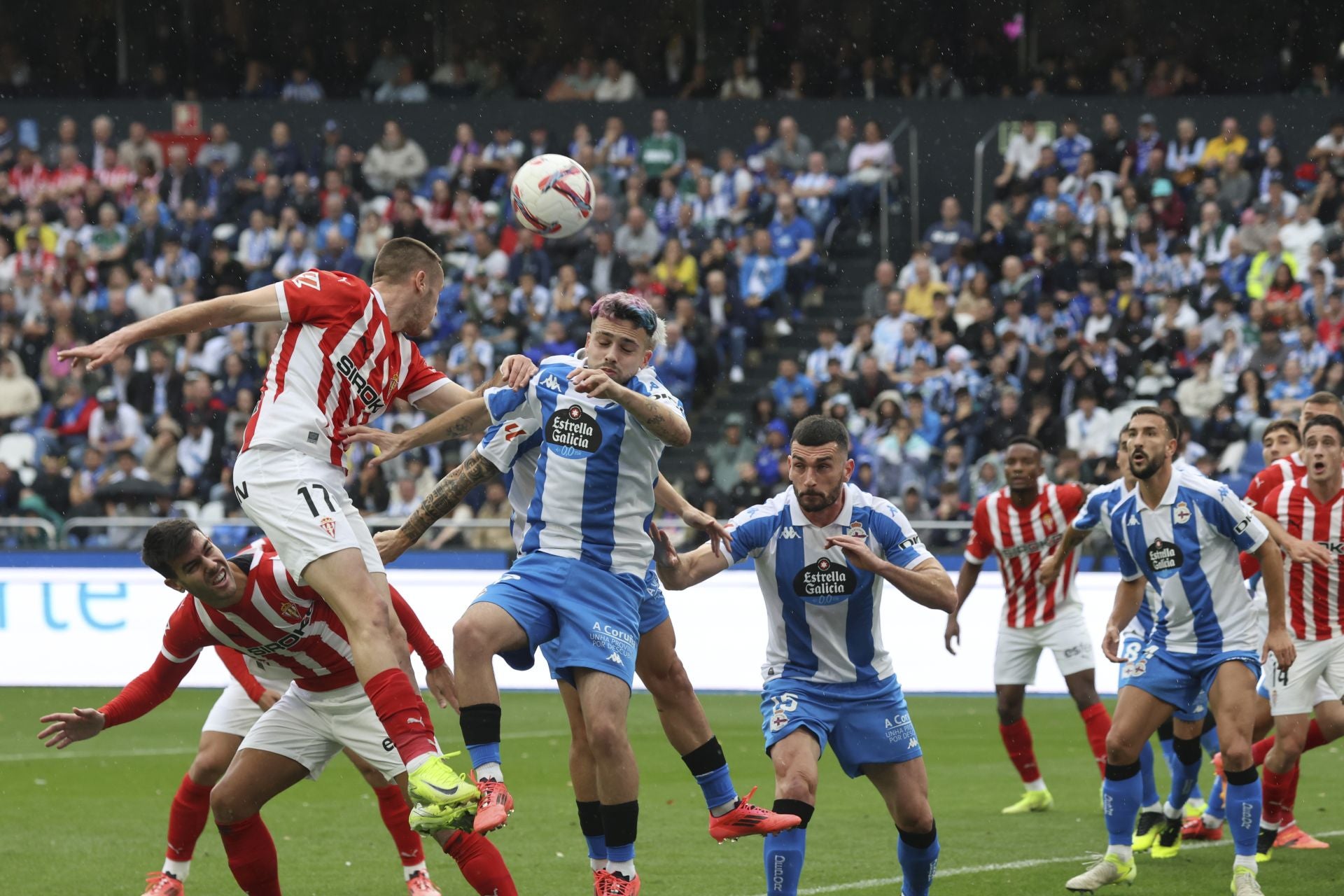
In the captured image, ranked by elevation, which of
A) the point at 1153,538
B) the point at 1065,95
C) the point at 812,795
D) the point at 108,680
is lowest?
the point at 108,680

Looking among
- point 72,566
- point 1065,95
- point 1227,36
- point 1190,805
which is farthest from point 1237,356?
point 72,566

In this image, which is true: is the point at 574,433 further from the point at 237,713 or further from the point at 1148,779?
the point at 1148,779

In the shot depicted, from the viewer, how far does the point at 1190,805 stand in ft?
33.0

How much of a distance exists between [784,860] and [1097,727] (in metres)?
4.49

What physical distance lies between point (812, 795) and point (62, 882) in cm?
396

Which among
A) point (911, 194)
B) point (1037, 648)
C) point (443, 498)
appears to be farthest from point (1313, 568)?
point (911, 194)

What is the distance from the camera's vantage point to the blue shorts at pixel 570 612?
7.04 meters

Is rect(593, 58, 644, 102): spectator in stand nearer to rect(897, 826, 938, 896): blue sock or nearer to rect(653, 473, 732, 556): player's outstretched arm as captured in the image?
rect(653, 473, 732, 556): player's outstretched arm

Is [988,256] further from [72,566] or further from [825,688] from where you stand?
[825,688]

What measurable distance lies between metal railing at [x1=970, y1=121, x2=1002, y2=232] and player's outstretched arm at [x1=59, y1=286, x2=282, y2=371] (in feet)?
61.5

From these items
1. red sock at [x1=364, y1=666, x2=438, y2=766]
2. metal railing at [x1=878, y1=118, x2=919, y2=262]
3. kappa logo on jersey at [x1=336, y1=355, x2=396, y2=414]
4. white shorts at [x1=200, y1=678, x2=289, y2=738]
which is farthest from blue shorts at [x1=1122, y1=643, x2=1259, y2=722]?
metal railing at [x1=878, y1=118, x2=919, y2=262]

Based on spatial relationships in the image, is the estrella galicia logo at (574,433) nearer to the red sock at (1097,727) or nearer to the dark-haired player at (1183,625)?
the dark-haired player at (1183,625)

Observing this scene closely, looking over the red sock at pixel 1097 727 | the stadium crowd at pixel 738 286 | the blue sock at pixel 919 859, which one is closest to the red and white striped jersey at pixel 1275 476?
the red sock at pixel 1097 727

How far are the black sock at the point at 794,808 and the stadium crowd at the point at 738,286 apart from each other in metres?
10.4
